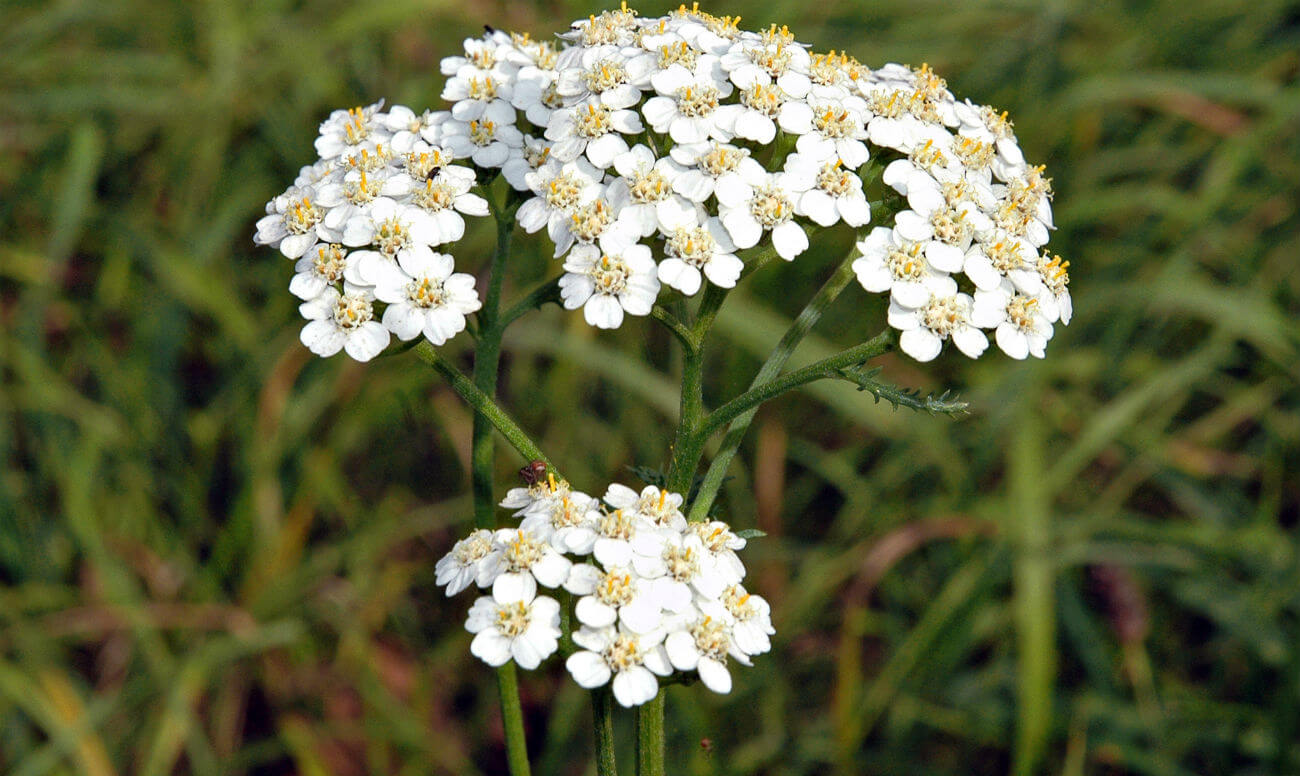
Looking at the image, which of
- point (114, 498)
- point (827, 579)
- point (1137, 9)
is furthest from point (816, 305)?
point (1137, 9)

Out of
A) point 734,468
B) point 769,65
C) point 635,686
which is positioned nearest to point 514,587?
point 635,686

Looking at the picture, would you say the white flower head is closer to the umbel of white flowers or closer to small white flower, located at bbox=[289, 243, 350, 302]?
the umbel of white flowers

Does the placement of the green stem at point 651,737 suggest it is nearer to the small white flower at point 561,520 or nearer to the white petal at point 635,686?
the white petal at point 635,686

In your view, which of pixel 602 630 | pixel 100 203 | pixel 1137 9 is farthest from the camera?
pixel 1137 9

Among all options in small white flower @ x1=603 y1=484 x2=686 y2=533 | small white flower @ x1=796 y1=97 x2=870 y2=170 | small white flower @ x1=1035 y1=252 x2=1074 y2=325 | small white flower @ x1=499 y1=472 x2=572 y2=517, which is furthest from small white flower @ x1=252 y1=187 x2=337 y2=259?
small white flower @ x1=1035 y1=252 x2=1074 y2=325

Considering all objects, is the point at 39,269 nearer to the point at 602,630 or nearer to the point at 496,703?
the point at 496,703
